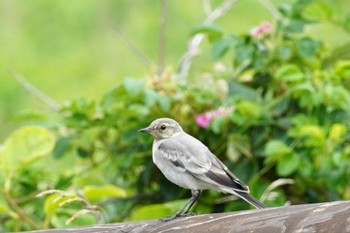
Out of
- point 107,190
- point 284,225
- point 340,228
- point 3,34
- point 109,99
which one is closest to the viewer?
point 340,228

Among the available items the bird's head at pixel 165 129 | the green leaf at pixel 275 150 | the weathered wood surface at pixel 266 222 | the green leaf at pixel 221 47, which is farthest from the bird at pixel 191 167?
the green leaf at pixel 221 47

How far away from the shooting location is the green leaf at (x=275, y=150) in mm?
3621

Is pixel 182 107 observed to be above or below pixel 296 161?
above

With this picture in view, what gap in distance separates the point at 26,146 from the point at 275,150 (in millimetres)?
917

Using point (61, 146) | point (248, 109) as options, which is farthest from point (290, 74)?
point (61, 146)

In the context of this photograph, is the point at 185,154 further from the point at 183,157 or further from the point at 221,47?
the point at 221,47

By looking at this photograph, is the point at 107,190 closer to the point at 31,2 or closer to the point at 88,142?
the point at 88,142

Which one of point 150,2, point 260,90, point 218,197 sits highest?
point 150,2

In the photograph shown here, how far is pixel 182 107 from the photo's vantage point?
13.1 ft

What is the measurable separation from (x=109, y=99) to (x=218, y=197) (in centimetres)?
60

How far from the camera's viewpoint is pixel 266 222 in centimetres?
229

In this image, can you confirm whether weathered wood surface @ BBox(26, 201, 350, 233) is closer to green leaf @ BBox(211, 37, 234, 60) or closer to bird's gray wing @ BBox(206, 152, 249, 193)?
bird's gray wing @ BBox(206, 152, 249, 193)

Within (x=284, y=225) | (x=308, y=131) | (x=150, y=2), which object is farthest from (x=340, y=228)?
(x=150, y=2)

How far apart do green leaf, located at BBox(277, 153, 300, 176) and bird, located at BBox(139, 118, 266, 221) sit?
1.80 feet
